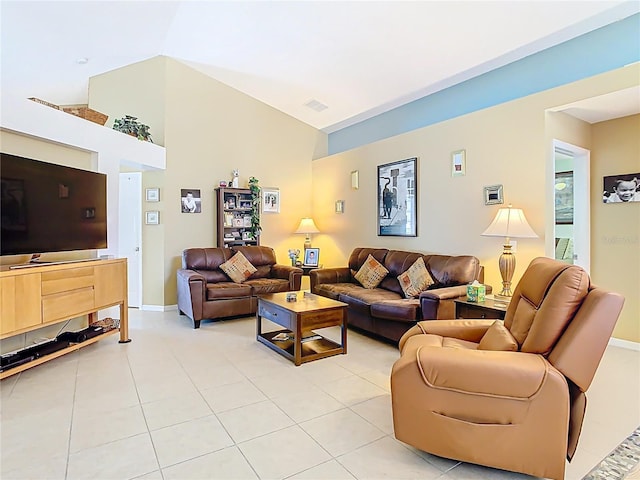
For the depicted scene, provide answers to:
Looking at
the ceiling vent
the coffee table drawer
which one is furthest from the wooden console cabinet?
the ceiling vent

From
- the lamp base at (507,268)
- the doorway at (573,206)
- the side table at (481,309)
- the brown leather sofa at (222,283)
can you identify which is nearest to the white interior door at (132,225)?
the brown leather sofa at (222,283)

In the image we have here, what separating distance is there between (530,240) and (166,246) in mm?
4751

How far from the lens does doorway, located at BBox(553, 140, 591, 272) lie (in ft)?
13.2

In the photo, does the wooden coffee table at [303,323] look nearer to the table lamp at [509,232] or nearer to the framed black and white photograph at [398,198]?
the table lamp at [509,232]

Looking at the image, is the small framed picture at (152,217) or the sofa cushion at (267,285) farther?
the small framed picture at (152,217)

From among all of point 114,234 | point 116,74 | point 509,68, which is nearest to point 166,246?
point 114,234

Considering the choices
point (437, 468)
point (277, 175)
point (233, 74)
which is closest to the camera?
point (437, 468)

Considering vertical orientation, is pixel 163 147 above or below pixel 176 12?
below

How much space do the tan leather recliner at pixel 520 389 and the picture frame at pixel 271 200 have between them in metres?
4.87

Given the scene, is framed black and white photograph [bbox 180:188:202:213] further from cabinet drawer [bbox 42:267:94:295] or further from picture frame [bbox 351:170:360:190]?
picture frame [bbox 351:170:360:190]

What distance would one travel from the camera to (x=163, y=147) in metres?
5.33

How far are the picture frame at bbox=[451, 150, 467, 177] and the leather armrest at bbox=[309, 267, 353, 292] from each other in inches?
76.8

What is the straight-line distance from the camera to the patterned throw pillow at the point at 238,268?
5.20 metres

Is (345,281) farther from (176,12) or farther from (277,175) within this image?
(176,12)
